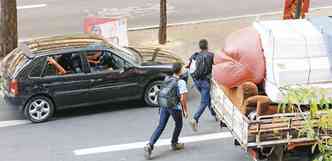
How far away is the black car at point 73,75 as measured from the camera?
41.3ft

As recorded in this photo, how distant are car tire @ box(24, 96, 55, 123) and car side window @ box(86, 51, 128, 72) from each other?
42.1 inches

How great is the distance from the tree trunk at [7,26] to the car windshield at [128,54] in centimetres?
382

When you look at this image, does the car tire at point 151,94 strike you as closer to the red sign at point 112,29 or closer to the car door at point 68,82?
the car door at point 68,82

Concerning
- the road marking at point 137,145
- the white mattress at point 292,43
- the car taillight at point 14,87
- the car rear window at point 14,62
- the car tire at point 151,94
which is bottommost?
the road marking at point 137,145

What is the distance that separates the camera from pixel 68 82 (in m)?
12.8

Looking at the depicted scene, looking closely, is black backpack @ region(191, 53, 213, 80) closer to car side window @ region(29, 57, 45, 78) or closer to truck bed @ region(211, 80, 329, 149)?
truck bed @ region(211, 80, 329, 149)

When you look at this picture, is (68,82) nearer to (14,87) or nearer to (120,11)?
(14,87)

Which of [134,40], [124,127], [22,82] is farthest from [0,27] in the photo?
[124,127]

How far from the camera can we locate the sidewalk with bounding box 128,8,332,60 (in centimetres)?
1745

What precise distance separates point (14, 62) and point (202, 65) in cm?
372

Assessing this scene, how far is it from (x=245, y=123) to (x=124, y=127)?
3.80m

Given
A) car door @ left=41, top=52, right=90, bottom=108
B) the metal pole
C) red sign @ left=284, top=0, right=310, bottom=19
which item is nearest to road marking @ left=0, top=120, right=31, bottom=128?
car door @ left=41, top=52, right=90, bottom=108

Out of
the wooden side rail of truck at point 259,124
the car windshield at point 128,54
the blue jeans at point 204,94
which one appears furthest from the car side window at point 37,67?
the wooden side rail of truck at point 259,124

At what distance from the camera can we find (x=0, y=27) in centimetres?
1673
